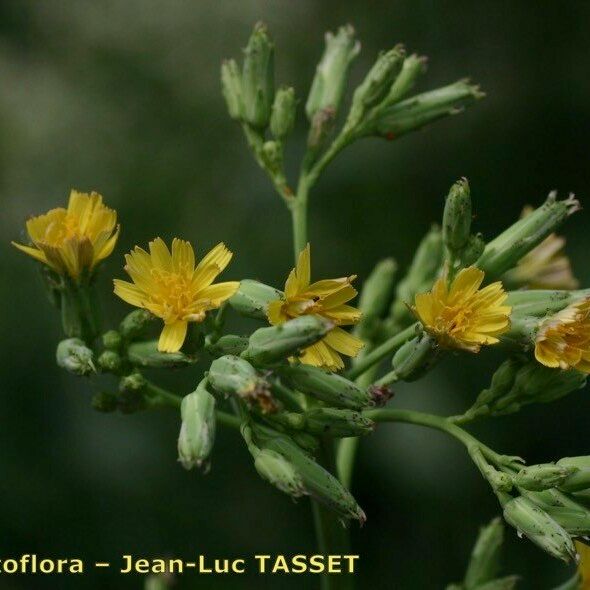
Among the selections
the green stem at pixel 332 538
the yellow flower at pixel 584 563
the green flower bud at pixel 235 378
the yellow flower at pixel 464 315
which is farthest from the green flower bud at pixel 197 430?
the yellow flower at pixel 584 563

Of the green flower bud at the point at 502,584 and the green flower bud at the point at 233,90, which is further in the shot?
the green flower bud at the point at 233,90

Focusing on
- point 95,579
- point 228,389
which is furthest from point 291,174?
point 228,389

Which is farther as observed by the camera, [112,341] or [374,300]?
[374,300]

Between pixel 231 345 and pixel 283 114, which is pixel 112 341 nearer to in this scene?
pixel 231 345

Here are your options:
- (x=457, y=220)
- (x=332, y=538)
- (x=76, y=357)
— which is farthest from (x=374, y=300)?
(x=76, y=357)

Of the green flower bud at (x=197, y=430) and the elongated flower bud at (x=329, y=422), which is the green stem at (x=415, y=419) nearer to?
the elongated flower bud at (x=329, y=422)

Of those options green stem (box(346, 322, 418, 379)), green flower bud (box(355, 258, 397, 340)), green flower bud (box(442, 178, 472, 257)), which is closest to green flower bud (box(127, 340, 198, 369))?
green stem (box(346, 322, 418, 379))
